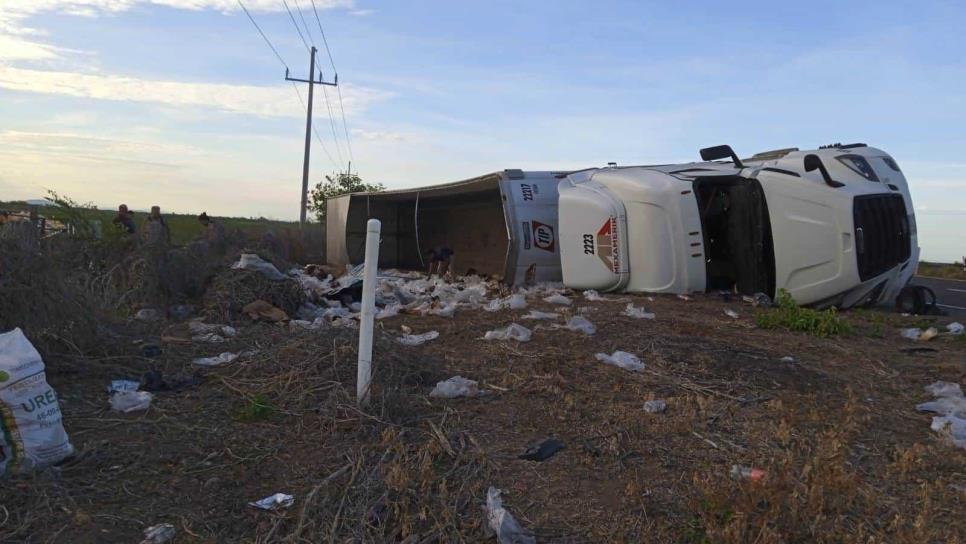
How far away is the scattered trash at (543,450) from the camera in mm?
3760

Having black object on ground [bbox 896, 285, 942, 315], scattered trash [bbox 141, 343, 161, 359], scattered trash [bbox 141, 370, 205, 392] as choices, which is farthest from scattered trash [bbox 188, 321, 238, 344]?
black object on ground [bbox 896, 285, 942, 315]

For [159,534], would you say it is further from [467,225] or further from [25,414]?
[467,225]

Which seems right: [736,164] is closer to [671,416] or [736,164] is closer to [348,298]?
[348,298]

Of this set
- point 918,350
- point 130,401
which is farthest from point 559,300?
point 130,401

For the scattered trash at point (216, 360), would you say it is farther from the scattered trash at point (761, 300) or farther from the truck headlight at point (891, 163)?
the truck headlight at point (891, 163)

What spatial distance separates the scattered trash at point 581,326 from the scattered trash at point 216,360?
299cm

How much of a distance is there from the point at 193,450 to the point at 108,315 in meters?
2.99

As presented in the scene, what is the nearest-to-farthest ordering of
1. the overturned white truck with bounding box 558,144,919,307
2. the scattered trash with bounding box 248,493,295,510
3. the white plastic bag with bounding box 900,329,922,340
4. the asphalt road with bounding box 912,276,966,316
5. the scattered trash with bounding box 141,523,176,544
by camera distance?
the scattered trash with bounding box 141,523,176,544 < the scattered trash with bounding box 248,493,295,510 < the white plastic bag with bounding box 900,329,922,340 < the overturned white truck with bounding box 558,144,919,307 < the asphalt road with bounding box 912,276,966,316

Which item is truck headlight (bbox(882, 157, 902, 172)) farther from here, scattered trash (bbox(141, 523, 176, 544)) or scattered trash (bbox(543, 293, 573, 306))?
scattered trash (bbox(141, 523, 176, 544))

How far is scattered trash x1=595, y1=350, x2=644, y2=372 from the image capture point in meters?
5.58

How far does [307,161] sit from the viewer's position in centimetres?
3206

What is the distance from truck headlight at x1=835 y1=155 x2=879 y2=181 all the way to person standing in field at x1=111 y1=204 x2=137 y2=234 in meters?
8.98

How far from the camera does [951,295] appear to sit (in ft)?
59.4

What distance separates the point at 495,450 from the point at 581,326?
342 centimetres
